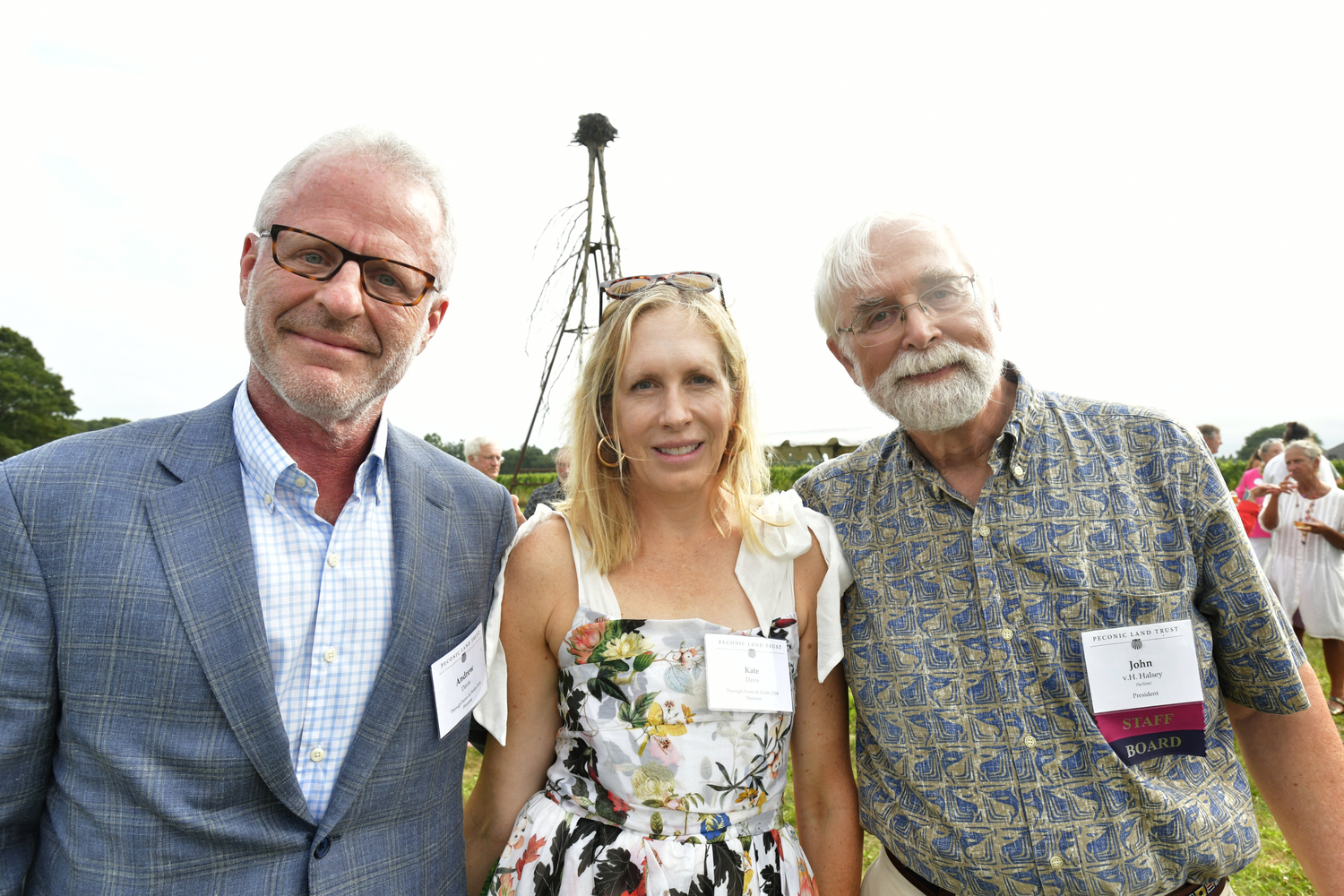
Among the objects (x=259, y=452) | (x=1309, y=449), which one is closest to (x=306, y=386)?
(x=259, y=452)

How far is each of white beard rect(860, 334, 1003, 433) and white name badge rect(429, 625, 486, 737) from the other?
4.09ft

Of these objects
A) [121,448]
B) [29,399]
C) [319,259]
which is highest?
[29,399]

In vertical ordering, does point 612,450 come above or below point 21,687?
above

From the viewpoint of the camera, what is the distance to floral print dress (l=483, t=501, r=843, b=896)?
164 centimetres

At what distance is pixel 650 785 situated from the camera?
1.67m

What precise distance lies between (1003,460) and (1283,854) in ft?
13.5

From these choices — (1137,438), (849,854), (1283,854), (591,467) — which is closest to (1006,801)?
(849,854)

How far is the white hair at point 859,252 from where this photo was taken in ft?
6.27

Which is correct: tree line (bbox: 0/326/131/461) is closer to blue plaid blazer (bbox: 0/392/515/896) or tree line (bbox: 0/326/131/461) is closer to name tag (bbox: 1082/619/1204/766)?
blue plaid blazer (bbox: 0/392/515/896)

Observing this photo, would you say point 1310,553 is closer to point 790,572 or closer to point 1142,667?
point 1142,667

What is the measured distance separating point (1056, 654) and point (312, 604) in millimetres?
1666

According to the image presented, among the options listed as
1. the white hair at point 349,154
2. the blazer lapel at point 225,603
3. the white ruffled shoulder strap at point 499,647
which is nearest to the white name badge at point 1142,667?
the white ruffled shoulder strap at point 499,647

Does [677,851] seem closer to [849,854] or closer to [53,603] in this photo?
[849,854]

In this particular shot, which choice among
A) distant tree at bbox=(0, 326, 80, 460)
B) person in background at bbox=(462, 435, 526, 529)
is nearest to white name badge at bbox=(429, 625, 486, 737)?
person in background at bbox=(462, 435, 526, 529)
